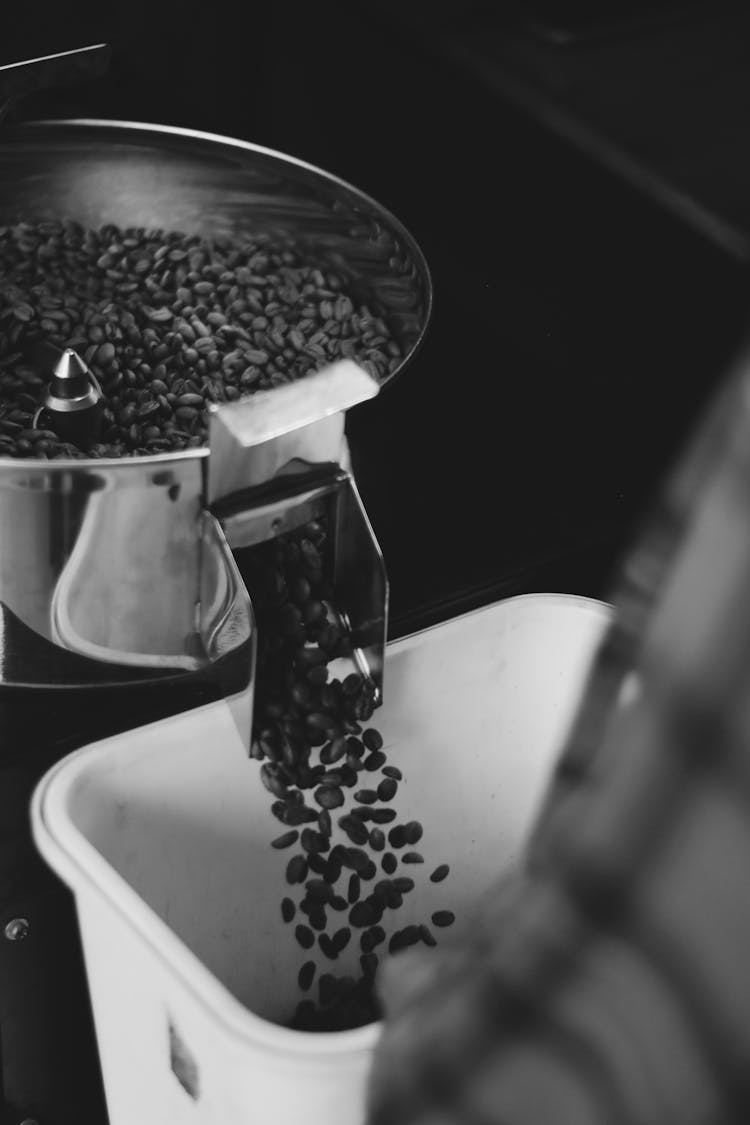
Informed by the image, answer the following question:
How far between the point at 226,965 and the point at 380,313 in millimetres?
503

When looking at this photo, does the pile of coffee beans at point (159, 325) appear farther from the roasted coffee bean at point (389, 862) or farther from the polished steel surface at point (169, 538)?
the roasted coffee bean at point (389, 862)

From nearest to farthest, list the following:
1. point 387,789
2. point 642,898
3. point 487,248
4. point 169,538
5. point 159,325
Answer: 1. point 642,898
2. point 169,538
3. point 387,789
4. point 159,325
5. point 487,248

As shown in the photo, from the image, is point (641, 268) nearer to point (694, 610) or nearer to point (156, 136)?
point (156, 136)

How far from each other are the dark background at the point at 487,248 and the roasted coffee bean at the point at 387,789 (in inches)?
4.9

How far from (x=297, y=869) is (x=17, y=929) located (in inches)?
7.7

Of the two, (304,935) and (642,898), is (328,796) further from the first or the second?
(642,898)

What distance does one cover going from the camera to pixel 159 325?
3.55 feet

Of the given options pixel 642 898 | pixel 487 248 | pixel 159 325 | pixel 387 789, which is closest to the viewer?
pixel 642 898

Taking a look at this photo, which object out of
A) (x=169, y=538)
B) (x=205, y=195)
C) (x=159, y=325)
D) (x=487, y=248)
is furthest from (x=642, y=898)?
(x=487, y=248)

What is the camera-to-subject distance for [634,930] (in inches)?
11.6

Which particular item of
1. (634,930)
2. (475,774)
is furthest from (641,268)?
(634,930)

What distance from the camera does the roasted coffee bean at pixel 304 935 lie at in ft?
3.13

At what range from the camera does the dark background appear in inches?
41.0

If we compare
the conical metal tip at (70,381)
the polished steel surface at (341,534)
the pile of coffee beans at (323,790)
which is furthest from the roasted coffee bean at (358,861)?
the conical metal tip at (70,381)
